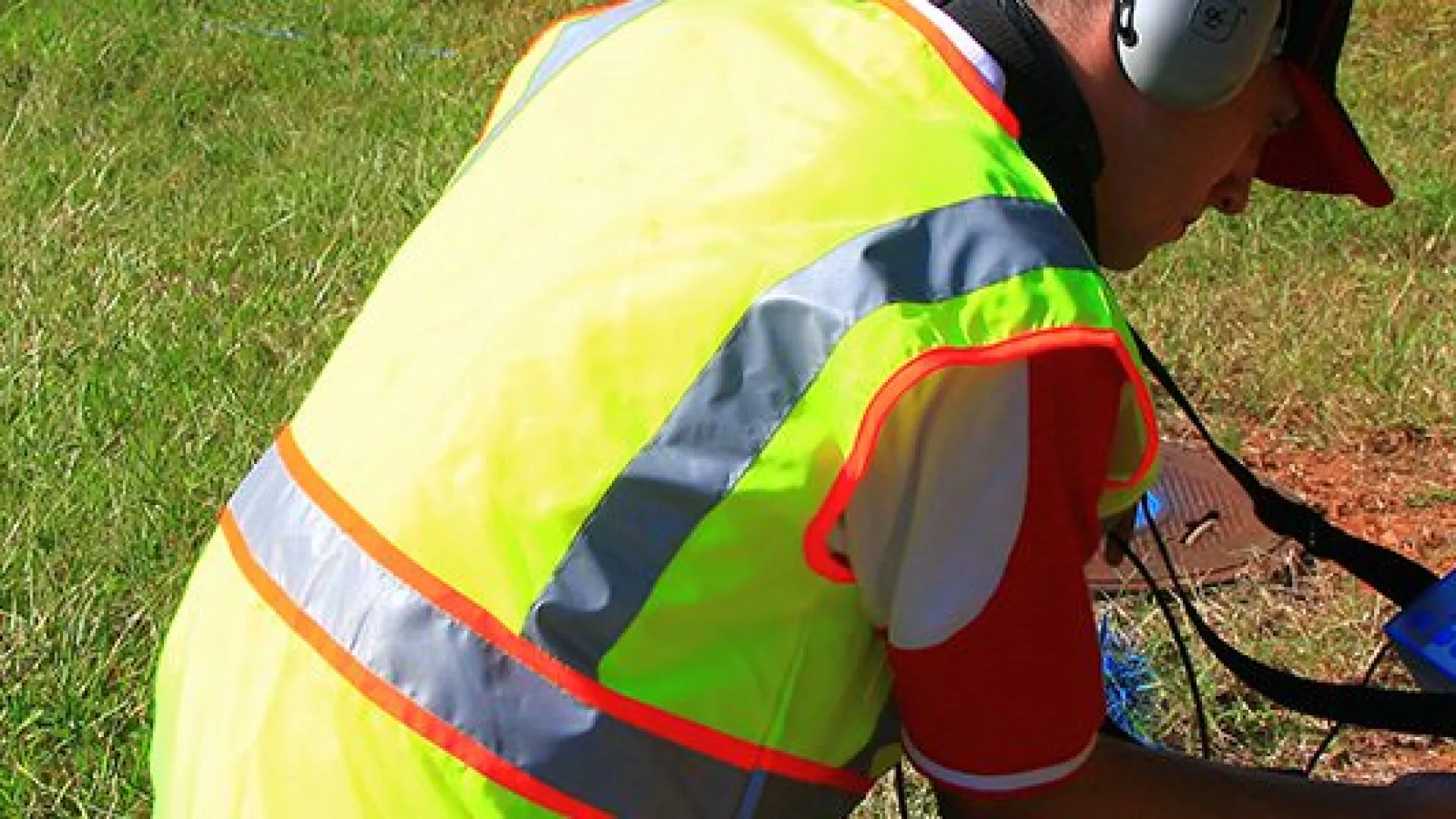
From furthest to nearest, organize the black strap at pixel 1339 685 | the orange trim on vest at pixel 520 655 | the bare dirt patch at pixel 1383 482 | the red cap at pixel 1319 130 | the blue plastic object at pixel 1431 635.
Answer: the bare dirt patch at pixel 1383 482, the blue plastic object at pixel 1431 635, the black strap at pixel 1339 685, the red cap at pixel 1319 130, the orange trim on vest at pixel 520 655

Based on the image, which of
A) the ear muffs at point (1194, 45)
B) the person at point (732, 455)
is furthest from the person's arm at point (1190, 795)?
the ear muffs at point (1194, 45)

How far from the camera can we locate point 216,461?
145 inches

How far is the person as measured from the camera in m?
1.43

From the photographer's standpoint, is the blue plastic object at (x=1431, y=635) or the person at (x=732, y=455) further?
the blue plastic object at (x=1431, y=635)

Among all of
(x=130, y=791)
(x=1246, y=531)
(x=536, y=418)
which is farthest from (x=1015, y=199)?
(x=1246, y=531)

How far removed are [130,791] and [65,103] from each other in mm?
3718

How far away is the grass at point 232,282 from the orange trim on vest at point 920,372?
5.76 feet

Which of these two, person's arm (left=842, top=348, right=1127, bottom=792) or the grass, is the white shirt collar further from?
the grass

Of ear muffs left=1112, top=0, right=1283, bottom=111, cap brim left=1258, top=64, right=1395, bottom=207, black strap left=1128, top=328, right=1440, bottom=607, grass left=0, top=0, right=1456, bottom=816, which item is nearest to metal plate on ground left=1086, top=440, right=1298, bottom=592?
grass left=0, top=0, right=1456, bottom=816

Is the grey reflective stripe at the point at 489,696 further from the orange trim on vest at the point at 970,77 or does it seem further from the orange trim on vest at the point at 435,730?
the orange trim on vest at the point at 970,77

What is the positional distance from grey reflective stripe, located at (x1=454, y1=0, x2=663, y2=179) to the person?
73 mm

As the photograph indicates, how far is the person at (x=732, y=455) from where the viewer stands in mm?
1430

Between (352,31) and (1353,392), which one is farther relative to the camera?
(352,31)

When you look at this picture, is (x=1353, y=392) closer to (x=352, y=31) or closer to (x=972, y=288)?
(x=972, y=288)
